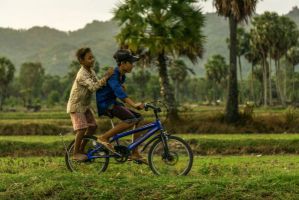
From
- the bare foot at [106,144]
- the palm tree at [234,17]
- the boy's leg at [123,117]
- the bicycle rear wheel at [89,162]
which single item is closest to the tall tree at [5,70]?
the palm tree at [234,17]

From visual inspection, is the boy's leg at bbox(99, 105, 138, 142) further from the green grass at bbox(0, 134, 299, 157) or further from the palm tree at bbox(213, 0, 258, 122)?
the palm tree at bbox(213, 0, 258, 122)

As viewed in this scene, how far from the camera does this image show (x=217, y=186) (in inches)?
332

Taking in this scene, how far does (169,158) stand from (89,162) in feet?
6.10

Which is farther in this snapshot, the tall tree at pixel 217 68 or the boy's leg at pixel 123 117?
the tall tree at pixel 217 68

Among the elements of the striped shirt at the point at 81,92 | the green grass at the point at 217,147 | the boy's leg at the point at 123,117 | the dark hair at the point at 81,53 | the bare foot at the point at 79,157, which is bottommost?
the green grass at the point at 217,147

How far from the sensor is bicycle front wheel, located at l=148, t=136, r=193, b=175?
998cm

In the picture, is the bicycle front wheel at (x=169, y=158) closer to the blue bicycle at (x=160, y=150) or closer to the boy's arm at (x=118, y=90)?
the blue bicycle at (x=160, y=150)

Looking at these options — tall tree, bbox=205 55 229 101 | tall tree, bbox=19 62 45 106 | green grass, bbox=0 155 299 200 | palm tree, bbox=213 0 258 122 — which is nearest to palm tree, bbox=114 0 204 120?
palm tree, bbox=213 0 258 122

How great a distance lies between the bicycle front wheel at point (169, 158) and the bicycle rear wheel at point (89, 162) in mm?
1138

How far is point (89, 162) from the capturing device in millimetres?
10789

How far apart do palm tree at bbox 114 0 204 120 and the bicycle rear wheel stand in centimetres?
2107

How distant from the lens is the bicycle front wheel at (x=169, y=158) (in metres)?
9.98

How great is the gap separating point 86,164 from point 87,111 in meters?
1.17

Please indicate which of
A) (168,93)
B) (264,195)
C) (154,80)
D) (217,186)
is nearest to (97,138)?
(217,186)
